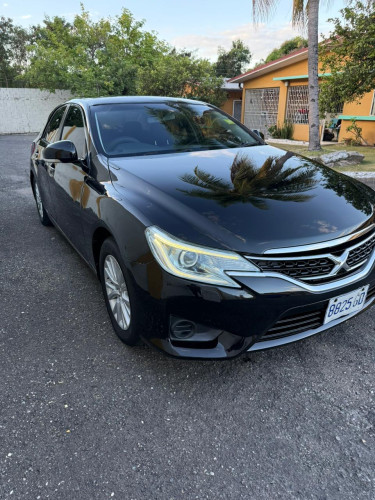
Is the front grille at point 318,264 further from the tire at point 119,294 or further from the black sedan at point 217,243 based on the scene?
the tire at point 119,294

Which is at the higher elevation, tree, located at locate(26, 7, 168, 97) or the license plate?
tree, located at locate(26, 7, 168, 97)

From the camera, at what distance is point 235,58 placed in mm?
44719

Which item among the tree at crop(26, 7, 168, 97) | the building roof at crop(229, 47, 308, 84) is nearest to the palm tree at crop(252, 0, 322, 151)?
the building roof at crop(229, 47, 308, 84)

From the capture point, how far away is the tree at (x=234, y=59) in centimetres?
4419

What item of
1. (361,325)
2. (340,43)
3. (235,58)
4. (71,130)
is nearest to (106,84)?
(340,43)

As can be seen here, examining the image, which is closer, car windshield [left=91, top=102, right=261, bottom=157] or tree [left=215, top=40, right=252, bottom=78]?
car windshield [left=91, top=102, right=261, bottom=157]

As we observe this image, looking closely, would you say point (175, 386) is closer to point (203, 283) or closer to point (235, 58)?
point (203, 283)

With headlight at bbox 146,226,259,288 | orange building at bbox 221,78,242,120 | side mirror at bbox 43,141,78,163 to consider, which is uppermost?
orange building at bbox 221,78,242,120

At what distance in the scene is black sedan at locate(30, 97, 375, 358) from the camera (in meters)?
1.75

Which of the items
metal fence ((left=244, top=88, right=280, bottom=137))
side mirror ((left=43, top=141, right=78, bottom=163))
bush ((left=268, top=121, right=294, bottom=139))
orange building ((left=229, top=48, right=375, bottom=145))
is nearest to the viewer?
side mirror ((left=43, top=141, right=78, bottom=163))

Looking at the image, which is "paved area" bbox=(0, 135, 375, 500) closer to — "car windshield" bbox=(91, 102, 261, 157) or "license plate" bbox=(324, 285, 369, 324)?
"license plate" bbox=(324, 285, 369, 324)

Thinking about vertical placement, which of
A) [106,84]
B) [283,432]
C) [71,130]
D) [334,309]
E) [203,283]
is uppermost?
[106,84]

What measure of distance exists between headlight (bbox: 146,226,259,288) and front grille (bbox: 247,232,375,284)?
9 cm

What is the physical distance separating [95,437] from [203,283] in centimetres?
90
